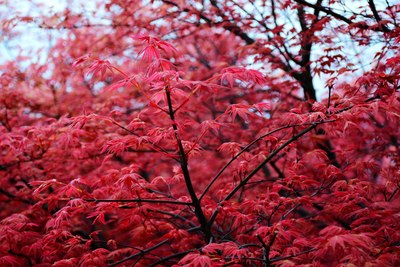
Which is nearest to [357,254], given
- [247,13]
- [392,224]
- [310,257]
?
[310,257]

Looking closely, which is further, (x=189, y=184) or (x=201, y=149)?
(x=201, y=149)

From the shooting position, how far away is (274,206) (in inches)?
120

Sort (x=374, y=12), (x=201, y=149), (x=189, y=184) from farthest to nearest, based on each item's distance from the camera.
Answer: (x=201, y=149) → (x=374, y=12) → (x=189, y=184)

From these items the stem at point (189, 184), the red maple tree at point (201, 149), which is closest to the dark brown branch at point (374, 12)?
the red maple tree at point (201, 149)

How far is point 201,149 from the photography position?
429 centimetres

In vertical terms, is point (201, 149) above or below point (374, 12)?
below

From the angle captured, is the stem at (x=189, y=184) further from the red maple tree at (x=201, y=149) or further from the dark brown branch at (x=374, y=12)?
the dark brown branch at (x=374, y=12)

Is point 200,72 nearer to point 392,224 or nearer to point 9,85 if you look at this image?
point 9,85

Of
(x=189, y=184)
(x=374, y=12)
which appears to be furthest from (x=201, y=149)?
(x=374, y=12)

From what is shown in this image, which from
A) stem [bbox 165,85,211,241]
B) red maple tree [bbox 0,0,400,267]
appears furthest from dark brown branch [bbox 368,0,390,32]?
stem [bbox 165,85,211,241]

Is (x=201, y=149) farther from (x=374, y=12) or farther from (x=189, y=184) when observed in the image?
(x=374, y=12)

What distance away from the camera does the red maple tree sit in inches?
98.5

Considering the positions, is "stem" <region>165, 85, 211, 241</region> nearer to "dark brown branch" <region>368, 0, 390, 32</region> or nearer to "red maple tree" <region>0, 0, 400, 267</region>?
"red maple tree" <region>0, 0, 400, 267</region>

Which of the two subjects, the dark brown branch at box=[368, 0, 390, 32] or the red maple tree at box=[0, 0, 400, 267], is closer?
the red maple tree at box=[0, 0, 400, 267]
